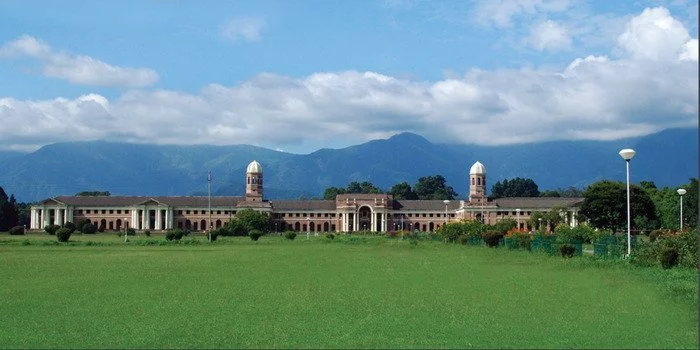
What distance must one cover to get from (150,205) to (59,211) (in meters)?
12.3

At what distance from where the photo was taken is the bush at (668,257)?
22.2m

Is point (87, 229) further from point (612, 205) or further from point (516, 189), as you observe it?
point (516, 189)

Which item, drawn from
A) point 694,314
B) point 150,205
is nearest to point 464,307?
point 694,314

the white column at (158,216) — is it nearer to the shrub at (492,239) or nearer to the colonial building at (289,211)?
the colonial building at (289,211)

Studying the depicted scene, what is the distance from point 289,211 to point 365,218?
1100cm

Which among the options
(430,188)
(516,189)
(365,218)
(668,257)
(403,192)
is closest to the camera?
(668,257)

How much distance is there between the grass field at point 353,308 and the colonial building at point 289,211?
87.5 m

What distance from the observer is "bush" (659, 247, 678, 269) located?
72.9ft

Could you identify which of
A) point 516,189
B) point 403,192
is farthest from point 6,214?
point 516,189

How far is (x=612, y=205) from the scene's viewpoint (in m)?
78.2

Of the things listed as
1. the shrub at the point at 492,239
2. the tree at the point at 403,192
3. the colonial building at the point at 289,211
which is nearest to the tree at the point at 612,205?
the colonial building at the point at 289,211

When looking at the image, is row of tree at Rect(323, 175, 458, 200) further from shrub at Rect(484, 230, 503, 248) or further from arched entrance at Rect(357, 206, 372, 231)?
shrub at Rect(484, 230, 503, 248)

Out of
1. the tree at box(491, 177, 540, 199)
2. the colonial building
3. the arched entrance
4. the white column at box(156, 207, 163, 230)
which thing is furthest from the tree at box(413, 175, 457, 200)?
the white column at box(156, 207, 163, 230)

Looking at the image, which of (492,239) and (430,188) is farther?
(430,188)
